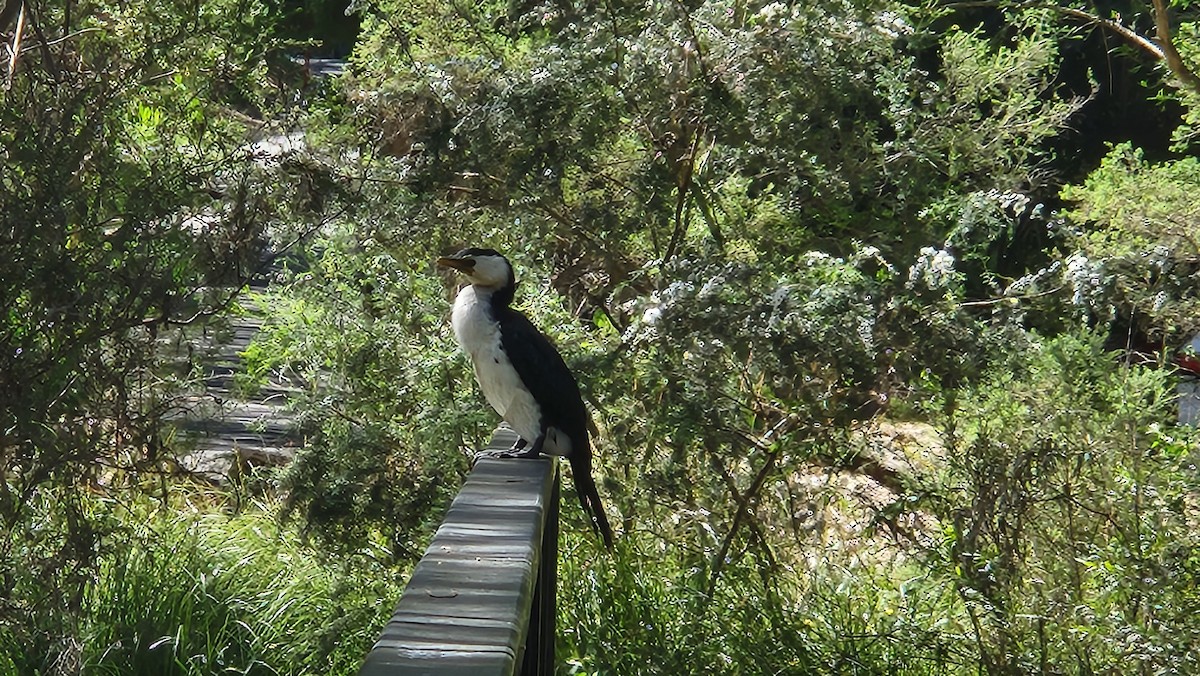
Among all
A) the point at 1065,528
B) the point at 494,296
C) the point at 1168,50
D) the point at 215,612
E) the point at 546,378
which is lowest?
the point at 215,612

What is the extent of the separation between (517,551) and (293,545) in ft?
12.3

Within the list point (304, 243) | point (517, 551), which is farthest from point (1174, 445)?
point (517, 551)

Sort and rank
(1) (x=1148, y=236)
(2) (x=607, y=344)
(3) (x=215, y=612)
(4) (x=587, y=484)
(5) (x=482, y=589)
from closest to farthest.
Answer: (5) (x=482, y=589) < (4) (x=587, y=484) < (3) (x=215, y=612) < (2) (x=607, y=344) < (1) (x=1148, y=236)

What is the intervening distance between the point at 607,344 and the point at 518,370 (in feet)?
3.85

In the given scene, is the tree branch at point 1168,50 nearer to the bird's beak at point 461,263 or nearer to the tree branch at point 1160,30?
the tree branch at point 1160,30

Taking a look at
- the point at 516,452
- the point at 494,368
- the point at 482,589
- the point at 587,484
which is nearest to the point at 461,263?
the point at 494,368

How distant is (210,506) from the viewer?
20.9 feet

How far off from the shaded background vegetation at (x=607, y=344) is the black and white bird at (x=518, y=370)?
49cm

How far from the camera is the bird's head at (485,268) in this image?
4.26 meters

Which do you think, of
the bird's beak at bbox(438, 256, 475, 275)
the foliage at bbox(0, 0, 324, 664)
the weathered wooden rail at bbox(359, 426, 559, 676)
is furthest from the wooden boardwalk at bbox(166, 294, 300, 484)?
the weathered wooden rail at bbox(359, 426, 559, 676)

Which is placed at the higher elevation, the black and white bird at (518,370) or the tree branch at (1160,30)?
the tree branch at (1160,30)

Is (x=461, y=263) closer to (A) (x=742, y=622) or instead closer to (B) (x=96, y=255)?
(B) (x=96, y=255)

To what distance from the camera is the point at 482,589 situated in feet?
5.90

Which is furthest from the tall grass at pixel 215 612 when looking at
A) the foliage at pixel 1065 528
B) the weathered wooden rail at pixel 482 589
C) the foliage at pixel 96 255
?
the weathered wooden rail at pixel 482 589
